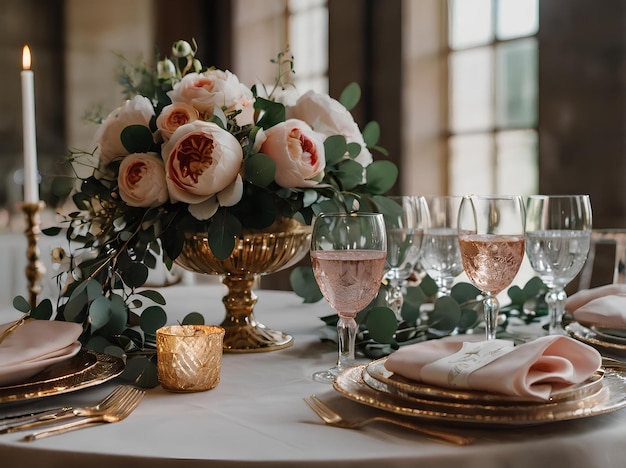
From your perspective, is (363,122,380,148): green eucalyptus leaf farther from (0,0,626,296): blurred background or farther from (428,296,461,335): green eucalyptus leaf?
(0,0,626,296): blurred background

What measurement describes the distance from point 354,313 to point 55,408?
0.36m

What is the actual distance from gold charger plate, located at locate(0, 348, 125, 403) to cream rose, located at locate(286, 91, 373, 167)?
49 cm

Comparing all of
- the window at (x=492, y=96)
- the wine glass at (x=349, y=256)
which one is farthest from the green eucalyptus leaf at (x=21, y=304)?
the window at (x=492, y=96)

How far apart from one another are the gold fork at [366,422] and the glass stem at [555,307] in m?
0.51

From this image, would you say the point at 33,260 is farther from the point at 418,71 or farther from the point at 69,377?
the point at 418,71

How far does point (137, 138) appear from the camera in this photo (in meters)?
1.12

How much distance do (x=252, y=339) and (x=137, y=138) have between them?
0.35m

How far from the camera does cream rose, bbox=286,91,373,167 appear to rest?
120 centimetres

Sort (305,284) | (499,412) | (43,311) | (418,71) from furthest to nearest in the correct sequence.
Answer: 1. (418,71)
2. (305,284)
3. (43,311)
4. (499,412)

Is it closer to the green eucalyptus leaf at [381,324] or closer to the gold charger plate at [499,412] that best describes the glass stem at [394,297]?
the green eucalyptus leaf at [381,324]

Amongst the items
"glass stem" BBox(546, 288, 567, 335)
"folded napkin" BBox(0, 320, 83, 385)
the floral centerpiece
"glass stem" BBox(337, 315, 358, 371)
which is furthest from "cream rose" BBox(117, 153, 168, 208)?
"glass stem" BBox(546, 288, 567, 335)

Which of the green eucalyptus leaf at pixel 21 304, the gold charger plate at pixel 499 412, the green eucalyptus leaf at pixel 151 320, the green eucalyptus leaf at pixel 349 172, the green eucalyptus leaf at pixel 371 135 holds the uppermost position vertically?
the green eucalyptus leaf at pixel 371 135

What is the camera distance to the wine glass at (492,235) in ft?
3.24

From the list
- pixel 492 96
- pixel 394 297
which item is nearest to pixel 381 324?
pixel 394 297
